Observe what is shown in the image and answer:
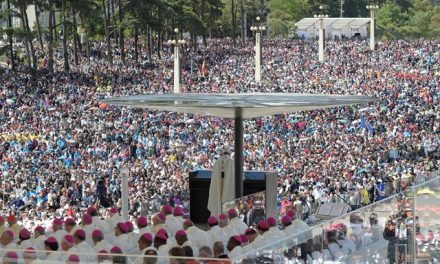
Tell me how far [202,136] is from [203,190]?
79.5ft

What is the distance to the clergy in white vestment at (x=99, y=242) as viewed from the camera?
1495 cm

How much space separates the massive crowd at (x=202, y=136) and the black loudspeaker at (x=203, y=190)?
409 millimetres

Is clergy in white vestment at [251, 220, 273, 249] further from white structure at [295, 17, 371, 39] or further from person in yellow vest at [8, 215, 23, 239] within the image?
white structure at [295, 17, 371, 39]

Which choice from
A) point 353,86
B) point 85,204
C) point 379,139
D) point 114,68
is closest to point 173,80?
point 114,68

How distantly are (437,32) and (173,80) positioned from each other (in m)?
70.0

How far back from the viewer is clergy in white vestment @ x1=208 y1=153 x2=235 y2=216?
72.0 feet

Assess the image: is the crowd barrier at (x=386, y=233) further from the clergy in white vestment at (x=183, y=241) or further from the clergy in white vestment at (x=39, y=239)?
the clergy in white vestment at (x=39, y=239)

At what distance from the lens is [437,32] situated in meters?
135

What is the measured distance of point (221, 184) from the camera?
22156mm

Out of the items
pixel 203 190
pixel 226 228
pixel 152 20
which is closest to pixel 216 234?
pixel 226 228

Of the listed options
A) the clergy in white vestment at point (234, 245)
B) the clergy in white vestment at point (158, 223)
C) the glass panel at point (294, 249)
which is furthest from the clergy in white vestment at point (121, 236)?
the glass panel at point (294, 249)

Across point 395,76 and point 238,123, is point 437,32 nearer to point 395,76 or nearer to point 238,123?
point 395,76

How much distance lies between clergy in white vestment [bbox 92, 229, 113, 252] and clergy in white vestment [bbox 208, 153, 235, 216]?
21.3 feet

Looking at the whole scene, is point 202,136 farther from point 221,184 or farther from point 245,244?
point 245,244
